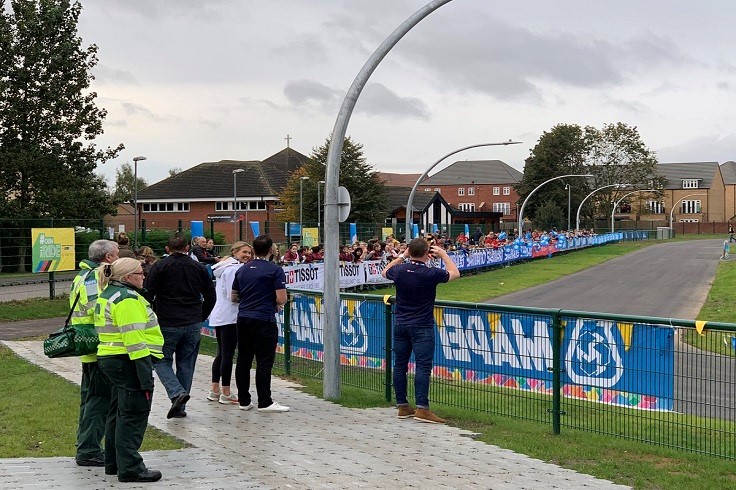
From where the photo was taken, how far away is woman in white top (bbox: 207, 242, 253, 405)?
10.9 metres

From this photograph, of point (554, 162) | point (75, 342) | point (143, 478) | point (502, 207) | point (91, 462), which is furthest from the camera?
point (502, 207)

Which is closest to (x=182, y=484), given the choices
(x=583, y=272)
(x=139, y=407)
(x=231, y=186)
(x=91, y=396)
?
(x=139, y=407)

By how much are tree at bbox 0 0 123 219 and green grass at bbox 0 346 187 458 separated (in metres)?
27.6

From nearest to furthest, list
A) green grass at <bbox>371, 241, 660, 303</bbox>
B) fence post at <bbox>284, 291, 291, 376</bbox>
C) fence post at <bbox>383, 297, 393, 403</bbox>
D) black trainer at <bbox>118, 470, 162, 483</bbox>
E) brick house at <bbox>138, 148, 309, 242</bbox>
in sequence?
1. black trainer at <bbox>118, 470, 162, 483</bbox>
2. fence post at <bbox>383, 297, 393, 403</bbox>
3. fence post at <bbox>284, 291, 291, 376</bbox>
4. green grass at <bbox>371, 241, 660, 303</bbox>
5. brick house at <bbox>138, 148, 309, 242</bbox>

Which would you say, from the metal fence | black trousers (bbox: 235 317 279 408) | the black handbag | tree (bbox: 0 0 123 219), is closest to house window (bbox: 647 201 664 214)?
tree (bbox: 0 0 123 219)

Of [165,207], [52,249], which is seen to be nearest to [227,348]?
[52,249]

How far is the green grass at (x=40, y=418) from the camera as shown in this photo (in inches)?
337

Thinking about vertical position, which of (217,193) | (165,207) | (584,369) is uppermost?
(217,193)

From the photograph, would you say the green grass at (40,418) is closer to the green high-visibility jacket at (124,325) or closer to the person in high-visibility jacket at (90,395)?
the person in high-visibility jacket at (90,395)

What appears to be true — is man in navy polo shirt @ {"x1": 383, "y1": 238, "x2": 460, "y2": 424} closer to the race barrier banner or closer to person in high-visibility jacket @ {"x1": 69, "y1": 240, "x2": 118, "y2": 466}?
the race barrier banner

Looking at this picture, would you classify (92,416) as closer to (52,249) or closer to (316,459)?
(316,459)

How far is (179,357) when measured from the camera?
10.2 meters

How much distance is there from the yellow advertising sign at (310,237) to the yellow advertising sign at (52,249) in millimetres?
10348

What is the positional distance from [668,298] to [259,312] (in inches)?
953
